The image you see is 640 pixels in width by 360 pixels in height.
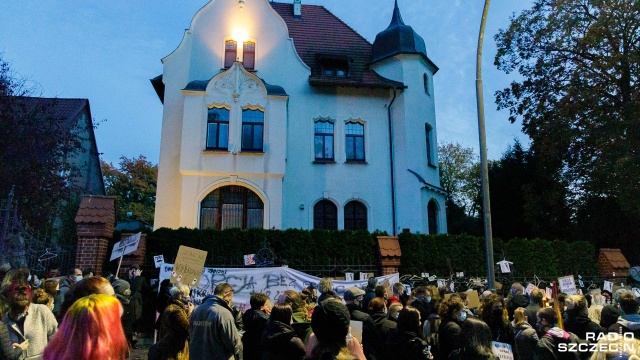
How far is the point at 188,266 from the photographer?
8984 mm

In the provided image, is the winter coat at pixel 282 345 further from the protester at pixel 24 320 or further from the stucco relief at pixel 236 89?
the stucco relief at pixel 236 89

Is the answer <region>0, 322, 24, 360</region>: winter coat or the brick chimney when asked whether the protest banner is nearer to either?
<region>0, 322, 24, 360</region>: winter coat

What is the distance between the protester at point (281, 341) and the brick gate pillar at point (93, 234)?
9.17m

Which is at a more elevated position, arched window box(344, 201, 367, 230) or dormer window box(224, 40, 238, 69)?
dormer window box(224, 40, 238, 69)

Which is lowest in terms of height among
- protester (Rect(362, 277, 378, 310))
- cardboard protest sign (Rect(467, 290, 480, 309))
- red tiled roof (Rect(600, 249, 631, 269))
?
cardboard protest sign (Rect(467, 290, 480, 309))

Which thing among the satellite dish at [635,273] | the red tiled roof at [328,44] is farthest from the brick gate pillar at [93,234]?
the satellite dish at [635,273]

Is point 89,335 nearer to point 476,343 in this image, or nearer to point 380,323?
point 476,343

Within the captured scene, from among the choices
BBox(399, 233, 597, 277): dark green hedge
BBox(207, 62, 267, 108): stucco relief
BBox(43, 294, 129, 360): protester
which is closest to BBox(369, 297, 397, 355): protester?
BBox(43, 294, 129, 360): protester

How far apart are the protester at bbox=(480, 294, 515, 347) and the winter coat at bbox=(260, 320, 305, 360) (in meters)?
2.09

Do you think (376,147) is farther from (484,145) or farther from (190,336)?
(190,336)

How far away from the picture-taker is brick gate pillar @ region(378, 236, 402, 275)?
14328mm

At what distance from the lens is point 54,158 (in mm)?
18531

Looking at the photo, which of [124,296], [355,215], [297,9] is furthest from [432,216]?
[124,296]

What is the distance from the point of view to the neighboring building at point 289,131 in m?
19.8
